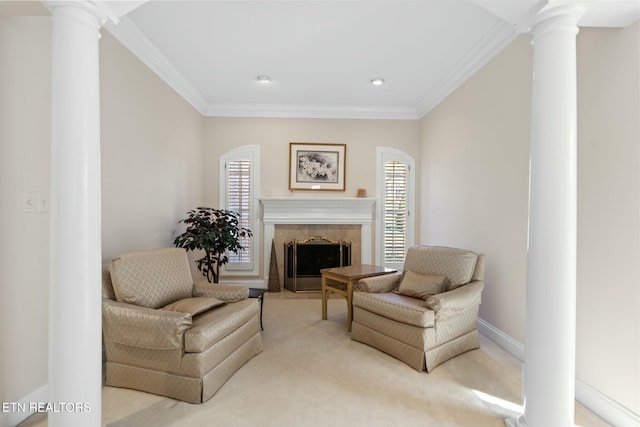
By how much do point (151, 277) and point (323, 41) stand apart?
2.65 metres

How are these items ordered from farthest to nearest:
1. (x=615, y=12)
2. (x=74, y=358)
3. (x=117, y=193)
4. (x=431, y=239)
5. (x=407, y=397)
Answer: (x=431, y=239)
(x=117, y=193)
(x=407, y=397)
(x=615, y=12)
(x=74, y=358)

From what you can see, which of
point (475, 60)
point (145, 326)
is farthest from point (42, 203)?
point (475, 60)

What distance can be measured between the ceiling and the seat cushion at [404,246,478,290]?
193 cm

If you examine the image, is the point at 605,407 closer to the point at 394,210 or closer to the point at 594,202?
the point at 594,202

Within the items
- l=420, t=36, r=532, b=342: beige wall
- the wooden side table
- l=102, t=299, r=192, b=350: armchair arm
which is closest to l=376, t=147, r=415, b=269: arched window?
l=420, t=36, r=532, b=342: beige wall

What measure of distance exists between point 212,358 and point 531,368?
6.52 ft

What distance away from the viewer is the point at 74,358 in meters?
1.70

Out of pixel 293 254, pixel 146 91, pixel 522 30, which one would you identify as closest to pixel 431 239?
pixel 293 254

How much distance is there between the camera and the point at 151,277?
8.82ft

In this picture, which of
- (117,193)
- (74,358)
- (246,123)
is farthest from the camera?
(246,123)

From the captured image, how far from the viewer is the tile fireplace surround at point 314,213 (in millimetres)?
5395

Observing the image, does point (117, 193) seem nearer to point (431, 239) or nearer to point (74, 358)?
point (74, 358)

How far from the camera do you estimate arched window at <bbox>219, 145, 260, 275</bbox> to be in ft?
17.8

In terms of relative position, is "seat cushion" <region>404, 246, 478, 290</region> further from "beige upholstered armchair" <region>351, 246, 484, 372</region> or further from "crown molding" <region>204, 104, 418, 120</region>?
"crown molding" <region>204, 104, 418, 120</region>
